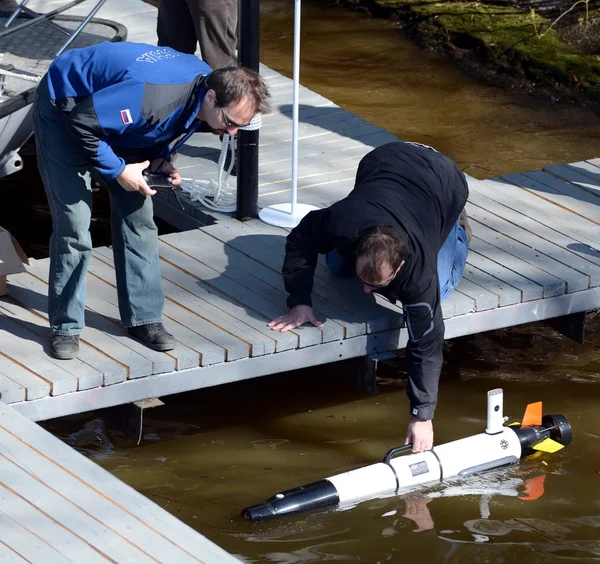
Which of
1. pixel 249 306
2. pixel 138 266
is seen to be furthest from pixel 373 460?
pixel 138 266

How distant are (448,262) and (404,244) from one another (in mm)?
932

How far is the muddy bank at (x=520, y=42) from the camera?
10.4 meters

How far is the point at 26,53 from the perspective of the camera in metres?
8.01

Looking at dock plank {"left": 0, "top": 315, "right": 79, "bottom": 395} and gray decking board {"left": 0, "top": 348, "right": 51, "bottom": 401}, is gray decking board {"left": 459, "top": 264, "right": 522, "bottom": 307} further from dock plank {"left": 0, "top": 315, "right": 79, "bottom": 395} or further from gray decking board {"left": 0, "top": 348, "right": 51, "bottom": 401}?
gray decking board {"left": 0, "top": 348, "right": 51, "bottom": 401}

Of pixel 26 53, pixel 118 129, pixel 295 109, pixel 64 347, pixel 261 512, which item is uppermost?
pixel 118 129

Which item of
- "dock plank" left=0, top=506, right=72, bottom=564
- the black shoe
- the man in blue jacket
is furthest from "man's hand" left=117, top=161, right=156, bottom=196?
"dock plank" left=0, top=506, right=72, bottom=564

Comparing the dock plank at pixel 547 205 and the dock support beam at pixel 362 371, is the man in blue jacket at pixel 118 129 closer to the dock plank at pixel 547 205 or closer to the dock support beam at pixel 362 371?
the dock support beam at pixel 362 371

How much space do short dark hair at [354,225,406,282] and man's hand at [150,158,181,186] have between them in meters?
0.79

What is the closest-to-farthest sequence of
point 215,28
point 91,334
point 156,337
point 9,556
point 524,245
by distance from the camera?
point 9,556, point 156,337, point 91,334, point 524,245, point 215,28

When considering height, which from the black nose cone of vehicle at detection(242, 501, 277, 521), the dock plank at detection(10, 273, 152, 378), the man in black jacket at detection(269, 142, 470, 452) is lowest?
the black nose cone of vehicle at detection(242, 501, 277, 521)

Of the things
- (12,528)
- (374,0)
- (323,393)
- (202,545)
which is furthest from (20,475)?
(374,0)

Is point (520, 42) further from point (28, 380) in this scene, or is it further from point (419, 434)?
point (28, 380)

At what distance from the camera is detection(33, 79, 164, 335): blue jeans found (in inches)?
178

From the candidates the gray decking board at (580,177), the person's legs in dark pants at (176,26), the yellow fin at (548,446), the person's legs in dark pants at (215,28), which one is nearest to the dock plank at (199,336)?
the yellow fin at (548,446)
